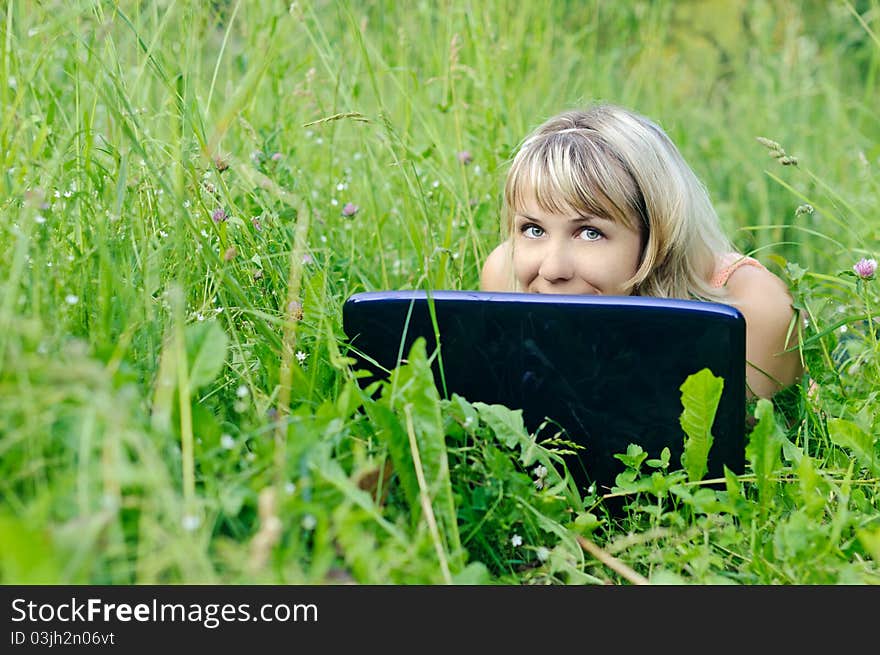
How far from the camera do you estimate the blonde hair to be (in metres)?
2.27

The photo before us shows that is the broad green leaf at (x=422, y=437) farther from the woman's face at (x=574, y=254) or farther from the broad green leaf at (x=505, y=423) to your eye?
the woman's face at (x=574, y=254)

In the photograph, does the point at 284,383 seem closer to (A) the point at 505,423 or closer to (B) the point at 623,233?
(A) the point at 505,423

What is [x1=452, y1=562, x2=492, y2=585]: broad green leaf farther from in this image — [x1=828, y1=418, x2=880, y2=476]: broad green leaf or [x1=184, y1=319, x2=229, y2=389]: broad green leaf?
[x1=828, y1=418, x2=880, y2=476]: broad green leaf

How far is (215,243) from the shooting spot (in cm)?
205

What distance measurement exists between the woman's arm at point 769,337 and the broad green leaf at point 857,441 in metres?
0.39

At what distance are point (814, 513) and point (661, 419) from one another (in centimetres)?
30

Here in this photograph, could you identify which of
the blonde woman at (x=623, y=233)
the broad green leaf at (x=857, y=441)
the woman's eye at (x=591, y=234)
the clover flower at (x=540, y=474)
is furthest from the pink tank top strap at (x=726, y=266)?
the clover flower at (x=540, y=474)

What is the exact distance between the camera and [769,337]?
227 cm

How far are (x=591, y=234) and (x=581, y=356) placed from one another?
68cm

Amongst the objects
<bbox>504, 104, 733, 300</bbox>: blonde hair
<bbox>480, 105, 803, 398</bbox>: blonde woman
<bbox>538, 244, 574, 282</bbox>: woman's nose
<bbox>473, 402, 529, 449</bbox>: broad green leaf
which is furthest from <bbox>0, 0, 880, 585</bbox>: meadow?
<bbox>538, 244, 574, 282</bbox>: woman's nose

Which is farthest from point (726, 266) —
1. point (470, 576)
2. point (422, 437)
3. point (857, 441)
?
point (470, 576)

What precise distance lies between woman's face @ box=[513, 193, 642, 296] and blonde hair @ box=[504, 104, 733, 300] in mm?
22

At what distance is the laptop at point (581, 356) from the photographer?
5.34 ft

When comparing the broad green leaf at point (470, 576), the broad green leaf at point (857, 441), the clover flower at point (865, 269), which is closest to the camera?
the broad green leaf at point (470, 576)
